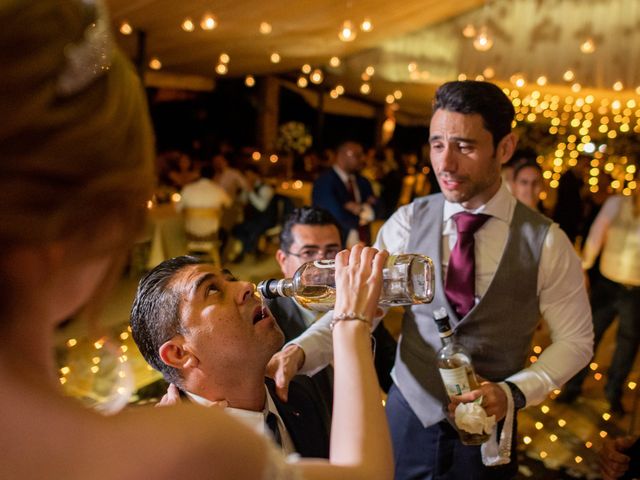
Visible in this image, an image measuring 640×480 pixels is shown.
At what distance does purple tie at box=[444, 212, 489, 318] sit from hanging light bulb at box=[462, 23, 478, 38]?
20.6 feet

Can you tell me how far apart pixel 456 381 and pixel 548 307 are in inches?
14.7

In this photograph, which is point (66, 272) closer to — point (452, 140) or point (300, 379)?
point (300, 379)

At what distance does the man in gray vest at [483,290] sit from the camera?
1581 millimetres

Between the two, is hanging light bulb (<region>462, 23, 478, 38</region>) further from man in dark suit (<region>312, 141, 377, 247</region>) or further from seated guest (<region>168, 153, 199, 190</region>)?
seated guest (<region>168, 153, 199, 190</region>)

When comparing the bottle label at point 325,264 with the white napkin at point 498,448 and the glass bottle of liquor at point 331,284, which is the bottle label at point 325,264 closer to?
the glass bottle of liquor at point 331,284

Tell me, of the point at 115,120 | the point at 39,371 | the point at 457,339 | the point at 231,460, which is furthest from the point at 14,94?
the point at 457,339

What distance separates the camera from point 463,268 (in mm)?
1628

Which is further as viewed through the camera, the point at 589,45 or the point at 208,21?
the point at 589,45

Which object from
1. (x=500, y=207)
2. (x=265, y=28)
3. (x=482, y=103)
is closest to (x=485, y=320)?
(x=500, y=207)

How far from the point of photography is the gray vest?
158 cm

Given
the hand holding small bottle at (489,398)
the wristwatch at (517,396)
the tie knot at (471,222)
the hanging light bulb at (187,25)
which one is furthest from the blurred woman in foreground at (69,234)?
the hanging light bulb at (187,25)

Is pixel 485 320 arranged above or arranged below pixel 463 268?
below

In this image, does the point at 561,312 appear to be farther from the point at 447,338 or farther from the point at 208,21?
the point at 208,21

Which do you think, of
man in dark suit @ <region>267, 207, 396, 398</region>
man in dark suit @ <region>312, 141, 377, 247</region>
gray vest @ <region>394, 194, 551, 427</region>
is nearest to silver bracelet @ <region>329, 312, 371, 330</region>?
gray vest @ <region>394, 194, 551, 427</region>
